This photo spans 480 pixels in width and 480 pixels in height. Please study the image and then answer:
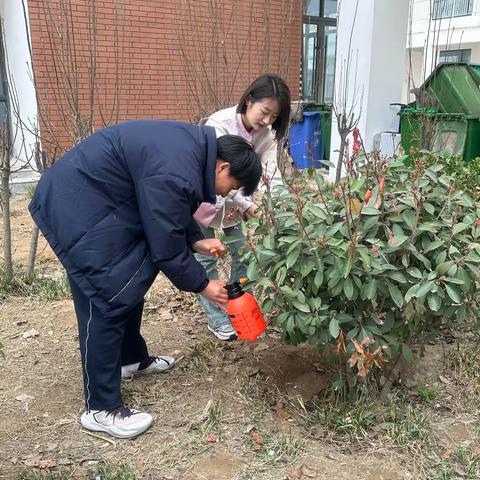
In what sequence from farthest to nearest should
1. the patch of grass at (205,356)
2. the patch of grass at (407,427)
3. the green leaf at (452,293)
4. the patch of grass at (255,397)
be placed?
the patch of grass at (205,356), the patch of grass at (255,397), the patch of grass at (407,427), the green leaf at (452,293)

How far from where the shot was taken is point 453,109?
263 inches

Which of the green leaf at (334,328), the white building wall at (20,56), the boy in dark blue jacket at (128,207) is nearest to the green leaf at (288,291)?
the green leaf at (334,328)

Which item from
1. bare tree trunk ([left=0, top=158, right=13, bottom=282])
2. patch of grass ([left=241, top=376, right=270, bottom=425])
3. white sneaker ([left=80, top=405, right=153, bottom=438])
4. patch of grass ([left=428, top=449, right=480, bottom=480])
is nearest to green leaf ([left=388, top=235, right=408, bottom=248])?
patch of grass ([left=428, top=449, right=480, bottom=480])

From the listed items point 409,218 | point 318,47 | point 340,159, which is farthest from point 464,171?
point 318,47

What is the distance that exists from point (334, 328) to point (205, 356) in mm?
1178

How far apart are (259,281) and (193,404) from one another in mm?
850

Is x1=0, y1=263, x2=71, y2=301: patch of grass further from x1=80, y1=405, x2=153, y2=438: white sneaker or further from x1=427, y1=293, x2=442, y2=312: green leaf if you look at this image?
x1=427, y1=293, x2=442, y2=312: green leaf

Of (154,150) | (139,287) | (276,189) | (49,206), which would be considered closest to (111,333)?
(139,287)

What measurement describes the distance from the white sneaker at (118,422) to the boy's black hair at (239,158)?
118 cm

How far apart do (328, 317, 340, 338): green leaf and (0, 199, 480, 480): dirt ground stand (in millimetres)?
563

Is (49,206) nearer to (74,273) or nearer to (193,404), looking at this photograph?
(74,273)

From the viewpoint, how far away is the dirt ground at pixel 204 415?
7.61 feet

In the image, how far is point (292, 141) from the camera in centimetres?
886

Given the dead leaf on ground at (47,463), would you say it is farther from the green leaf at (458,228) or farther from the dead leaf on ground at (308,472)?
the green leaf at (458,228)
